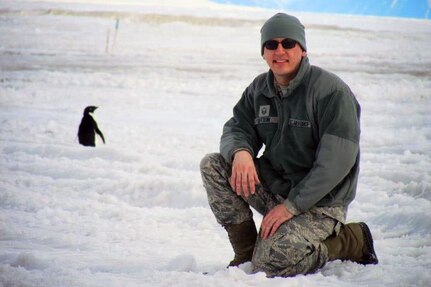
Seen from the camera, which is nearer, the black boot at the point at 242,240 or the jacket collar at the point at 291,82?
the jacket collar at the point at 291,82

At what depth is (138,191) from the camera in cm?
479

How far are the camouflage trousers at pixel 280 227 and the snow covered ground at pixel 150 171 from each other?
102 mm

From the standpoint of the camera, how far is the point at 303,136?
2566 mm

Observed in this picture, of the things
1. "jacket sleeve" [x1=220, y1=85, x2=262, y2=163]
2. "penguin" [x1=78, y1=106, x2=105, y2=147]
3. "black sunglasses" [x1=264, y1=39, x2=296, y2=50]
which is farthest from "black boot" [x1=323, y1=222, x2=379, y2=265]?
"penguin" [x1=78, y1=106, x2=105, y2=147]

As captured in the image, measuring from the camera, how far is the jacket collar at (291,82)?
2.57m

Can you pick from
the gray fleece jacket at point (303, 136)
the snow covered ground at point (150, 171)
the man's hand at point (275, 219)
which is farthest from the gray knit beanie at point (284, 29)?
the snow covered ground at point (150, 171)

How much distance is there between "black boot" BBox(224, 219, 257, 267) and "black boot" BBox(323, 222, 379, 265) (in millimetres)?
345

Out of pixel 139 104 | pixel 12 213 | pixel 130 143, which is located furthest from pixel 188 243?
pixel 139 104

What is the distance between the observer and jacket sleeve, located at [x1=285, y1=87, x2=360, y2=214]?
7.93ft

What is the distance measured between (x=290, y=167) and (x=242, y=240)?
0.40 metres

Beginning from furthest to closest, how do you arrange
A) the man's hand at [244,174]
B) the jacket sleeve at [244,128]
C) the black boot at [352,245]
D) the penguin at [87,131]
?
the penguin at [87,131]
the jacket sleeve at [244,128]
the black boot at [352,245]
the man's hand at [244,174]

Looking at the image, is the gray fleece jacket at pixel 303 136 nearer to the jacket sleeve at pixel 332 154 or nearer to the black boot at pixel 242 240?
the jacket sleeve at pixel 332 154

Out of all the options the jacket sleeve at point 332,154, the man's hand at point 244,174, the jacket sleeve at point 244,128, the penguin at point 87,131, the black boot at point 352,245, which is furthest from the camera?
the penguin at point 87,131

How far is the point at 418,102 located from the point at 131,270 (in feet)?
25.6
